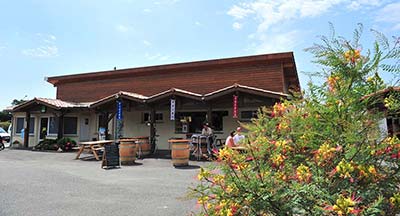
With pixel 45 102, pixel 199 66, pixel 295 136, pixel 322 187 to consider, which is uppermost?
pixel 199 66

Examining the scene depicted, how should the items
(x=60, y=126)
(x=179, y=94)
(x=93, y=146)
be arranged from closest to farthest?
(x=93, y=146), (x=179, y=94), (x=60, y=126)

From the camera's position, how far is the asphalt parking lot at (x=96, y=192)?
4829 millimetres

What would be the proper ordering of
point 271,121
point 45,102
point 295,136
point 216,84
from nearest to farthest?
point 295,136, point 271,121, point 216,84, point 45,102

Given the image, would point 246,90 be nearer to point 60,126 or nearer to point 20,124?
point 60,126

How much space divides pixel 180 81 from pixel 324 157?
50.0 ft

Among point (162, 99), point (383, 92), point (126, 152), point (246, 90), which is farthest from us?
point (162, 99)

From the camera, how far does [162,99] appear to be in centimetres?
1438

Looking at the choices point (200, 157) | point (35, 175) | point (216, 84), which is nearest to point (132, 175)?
point (35, 175)

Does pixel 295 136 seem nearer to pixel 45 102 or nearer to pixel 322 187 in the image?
pixel 322 187

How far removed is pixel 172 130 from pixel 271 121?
14.0 m

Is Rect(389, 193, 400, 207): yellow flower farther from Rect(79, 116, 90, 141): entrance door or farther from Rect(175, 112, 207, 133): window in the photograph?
Rect(79, 116, 90, 141): entrance door

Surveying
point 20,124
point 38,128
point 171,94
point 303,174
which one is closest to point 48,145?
point 38,128

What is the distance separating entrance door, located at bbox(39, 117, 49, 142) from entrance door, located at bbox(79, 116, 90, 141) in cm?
254

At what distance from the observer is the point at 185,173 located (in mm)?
8648
